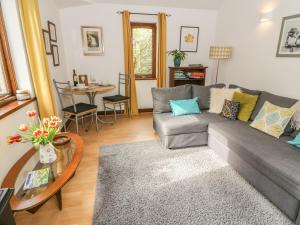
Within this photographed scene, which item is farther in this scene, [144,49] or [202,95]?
[144,49]

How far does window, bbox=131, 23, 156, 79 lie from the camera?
4219 millimetres

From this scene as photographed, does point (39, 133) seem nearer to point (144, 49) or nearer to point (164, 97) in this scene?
point (164, 97)

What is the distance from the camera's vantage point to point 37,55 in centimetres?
237

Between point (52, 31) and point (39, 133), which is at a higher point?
A: point (52, 31)

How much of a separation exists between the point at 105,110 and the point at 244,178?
3067 millimetres

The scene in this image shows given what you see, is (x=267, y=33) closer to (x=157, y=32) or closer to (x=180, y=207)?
(x=157, y=32)

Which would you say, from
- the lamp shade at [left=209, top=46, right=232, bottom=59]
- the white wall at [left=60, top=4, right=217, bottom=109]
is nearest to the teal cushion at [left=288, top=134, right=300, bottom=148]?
the lamp shade at [left=209, top=46, right=232, bottom=59]

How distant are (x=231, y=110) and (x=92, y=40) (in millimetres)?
3144

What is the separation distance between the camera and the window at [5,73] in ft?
7.08

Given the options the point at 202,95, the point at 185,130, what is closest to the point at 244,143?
the point at 185,130

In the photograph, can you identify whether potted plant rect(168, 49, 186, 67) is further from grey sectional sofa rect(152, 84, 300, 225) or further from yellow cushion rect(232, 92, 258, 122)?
yellow cushion rect(232, 92, 258, 122)

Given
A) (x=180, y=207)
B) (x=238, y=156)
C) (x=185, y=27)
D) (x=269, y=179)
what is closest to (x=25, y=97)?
(x=180, y=207)

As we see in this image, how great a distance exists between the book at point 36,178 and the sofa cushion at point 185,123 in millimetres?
1648

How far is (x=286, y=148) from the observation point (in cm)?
195
